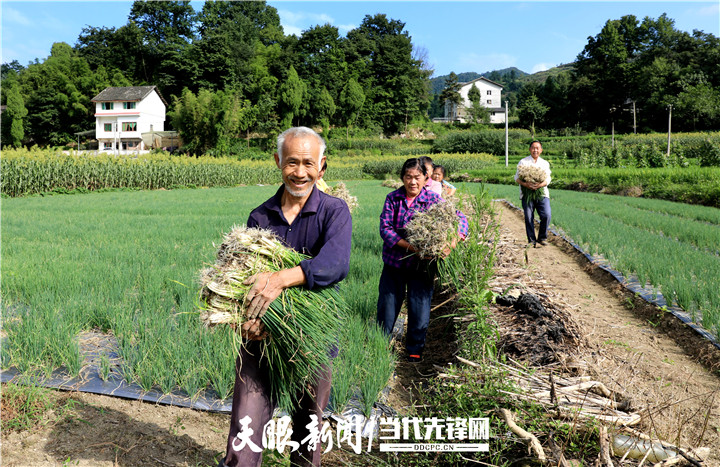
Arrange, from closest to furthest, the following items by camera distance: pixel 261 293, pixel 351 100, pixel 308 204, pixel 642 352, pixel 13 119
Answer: pixel 261 293 < pixel 308 204 < pixel 642 352 < pixel 13 119 < pixel 351 100

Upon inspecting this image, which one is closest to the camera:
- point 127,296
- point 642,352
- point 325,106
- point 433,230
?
point 642,352

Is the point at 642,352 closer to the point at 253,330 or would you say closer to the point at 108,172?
the point at 253,330

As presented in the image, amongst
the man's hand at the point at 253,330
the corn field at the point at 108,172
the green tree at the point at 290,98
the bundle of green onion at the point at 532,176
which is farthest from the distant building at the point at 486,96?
the man's hand at the point at 253,330

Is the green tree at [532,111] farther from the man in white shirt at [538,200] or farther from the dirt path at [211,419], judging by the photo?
the dirt path at [211,419]

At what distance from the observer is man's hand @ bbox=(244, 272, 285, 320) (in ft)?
5.13

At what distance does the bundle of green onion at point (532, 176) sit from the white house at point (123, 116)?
4781 cm

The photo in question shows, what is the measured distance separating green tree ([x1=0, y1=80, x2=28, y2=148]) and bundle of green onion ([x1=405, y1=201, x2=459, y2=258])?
5382cm

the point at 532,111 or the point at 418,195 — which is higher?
the point at 532,111

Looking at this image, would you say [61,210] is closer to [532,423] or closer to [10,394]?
[10,394]

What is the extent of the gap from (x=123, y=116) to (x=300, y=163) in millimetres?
53798

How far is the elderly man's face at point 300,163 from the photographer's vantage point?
1.81 m

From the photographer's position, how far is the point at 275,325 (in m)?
1.65

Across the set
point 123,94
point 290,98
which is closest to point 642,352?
point 290,98

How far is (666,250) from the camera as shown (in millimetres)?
6195
